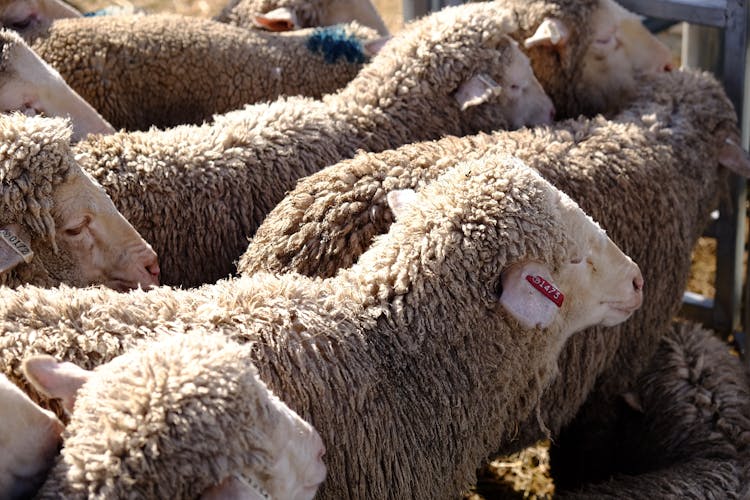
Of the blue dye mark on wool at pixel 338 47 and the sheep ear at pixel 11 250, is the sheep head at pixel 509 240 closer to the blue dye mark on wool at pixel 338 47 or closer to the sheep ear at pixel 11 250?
the sheep ear at pixel 11 250

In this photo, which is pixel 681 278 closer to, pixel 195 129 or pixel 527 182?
pixel 527 182

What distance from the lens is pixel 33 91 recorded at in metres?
3.90

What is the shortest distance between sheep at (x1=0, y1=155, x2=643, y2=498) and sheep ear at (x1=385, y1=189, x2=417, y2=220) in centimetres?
2

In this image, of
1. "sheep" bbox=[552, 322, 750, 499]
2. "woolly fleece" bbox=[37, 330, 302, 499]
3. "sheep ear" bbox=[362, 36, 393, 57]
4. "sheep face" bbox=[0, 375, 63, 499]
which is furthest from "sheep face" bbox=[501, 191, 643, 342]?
"sheep ear" bbox=[362, 36, 393, 57]

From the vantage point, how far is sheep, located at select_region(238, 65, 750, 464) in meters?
3.52

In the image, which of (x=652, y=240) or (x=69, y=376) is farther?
(x=652, y=240)

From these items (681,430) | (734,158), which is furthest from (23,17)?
(681,430)

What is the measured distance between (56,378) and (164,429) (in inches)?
13.8

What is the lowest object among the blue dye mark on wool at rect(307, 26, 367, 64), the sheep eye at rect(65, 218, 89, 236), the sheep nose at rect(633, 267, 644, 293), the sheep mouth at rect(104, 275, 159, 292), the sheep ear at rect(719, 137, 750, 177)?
the sheep ear at rect(719, 137, 750, 177)

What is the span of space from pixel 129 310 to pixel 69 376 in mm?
398

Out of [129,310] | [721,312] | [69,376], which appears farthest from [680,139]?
[69,376]

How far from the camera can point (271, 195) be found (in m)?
3.93

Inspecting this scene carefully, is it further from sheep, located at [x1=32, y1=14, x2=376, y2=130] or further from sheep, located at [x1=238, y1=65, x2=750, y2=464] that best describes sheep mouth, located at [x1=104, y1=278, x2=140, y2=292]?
sheep, located at [x1=32, y1=14, x2=376, y2=130]

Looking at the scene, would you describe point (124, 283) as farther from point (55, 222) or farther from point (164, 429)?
point (164, 429)
